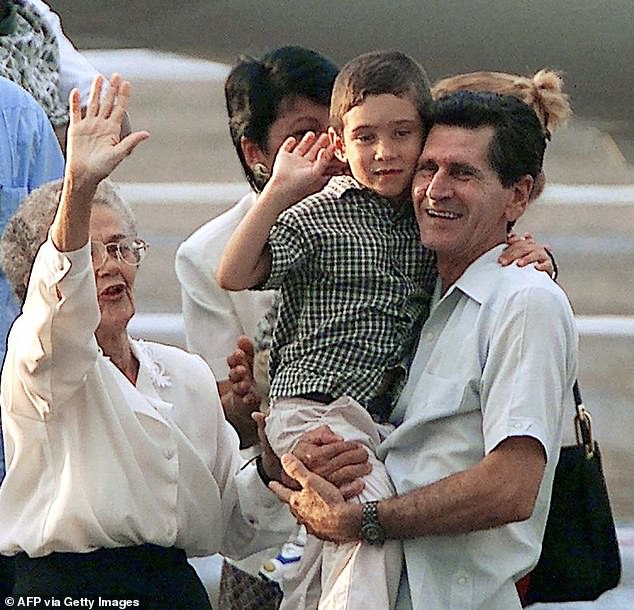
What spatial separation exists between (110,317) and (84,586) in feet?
1.18

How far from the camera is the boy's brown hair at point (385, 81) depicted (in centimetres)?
200

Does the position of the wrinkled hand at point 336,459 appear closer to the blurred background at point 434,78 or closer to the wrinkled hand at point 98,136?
the wrinkled hand at point 98,136

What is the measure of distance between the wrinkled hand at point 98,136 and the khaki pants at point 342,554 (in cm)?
44

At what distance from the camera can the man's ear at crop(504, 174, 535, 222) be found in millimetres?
1942

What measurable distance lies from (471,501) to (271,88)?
0.94 m

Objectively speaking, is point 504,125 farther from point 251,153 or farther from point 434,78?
point 434,78

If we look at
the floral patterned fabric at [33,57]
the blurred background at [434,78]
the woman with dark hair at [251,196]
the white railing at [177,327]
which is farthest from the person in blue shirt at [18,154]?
the white railing at [177,327]

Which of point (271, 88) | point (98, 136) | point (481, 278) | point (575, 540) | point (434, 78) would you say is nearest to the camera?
point (98, 136)

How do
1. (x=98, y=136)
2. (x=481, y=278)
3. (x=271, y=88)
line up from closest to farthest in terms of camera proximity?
(x=98, y=136)
(x=481, y=278)
(x=271, y=88)

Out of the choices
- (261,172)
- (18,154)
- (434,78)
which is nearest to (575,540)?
(261,172)

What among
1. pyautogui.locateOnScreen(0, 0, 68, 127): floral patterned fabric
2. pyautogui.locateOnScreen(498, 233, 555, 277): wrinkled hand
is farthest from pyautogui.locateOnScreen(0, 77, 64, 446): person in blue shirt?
pyautogui.locateOnScreen(498, 233, 555, 277): wrinkled hand

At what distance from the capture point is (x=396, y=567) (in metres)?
1.92

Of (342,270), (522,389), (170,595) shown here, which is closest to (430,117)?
(342,270)

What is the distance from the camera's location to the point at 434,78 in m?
3.90
